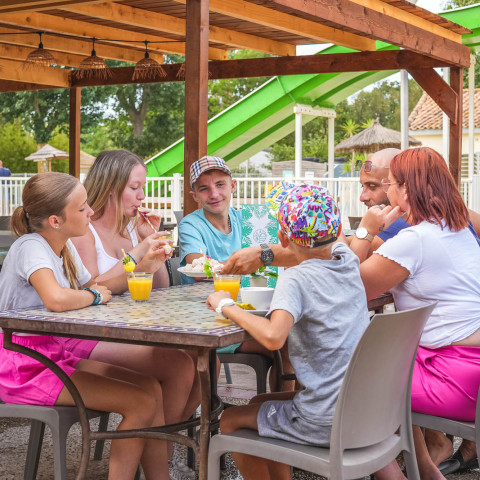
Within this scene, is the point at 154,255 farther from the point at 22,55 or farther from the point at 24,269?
the point at 22,55

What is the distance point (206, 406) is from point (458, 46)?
886 cm

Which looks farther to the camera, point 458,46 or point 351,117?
point 351,117

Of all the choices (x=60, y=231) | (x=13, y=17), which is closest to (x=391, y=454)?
(x=60, y=231)

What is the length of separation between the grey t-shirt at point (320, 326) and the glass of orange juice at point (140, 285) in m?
0.80

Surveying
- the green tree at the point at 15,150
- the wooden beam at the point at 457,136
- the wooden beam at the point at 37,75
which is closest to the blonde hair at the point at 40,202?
the wooden beam at the point at 457,136

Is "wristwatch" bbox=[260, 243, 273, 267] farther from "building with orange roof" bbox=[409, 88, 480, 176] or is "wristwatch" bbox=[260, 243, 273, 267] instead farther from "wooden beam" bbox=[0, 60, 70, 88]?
"building with orange roof" bbox=[409, 88, 480, 176]

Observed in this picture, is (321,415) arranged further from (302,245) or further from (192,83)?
(192,83)

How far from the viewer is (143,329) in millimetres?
2520

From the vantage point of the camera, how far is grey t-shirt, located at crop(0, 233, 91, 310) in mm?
2936

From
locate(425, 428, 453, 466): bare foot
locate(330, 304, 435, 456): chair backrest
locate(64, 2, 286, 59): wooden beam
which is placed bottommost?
locate(425, 428, 453, 466): bare foot

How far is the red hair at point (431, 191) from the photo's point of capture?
122 inches

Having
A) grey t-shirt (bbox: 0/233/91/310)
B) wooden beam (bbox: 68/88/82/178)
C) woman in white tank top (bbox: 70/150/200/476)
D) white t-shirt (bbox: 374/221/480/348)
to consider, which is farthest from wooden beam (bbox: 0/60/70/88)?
white t-shirt (bbox: 374/221/480/348)

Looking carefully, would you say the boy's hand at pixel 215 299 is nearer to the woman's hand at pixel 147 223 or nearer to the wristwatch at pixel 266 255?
the wristwatch at pixel 266 255

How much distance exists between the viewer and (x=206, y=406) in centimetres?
261
